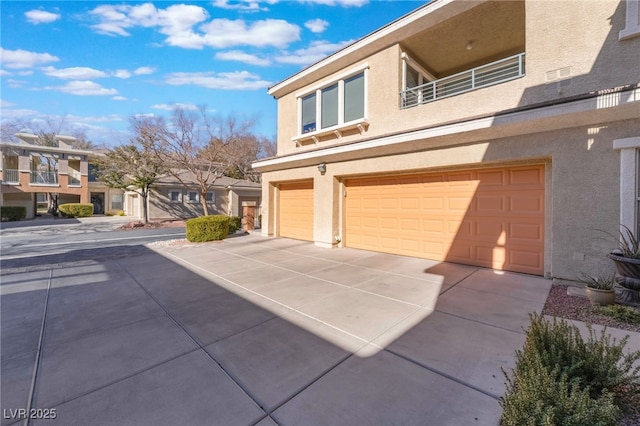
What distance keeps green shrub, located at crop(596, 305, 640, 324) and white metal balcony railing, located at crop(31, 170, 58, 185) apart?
3561 centimetres

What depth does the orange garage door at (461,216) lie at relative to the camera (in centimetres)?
578

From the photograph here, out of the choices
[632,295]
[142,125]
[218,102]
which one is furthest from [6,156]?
[632,295]

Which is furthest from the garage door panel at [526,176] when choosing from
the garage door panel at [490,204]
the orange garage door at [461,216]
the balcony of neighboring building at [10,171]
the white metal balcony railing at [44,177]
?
the white metal balcony railing at [44,177]

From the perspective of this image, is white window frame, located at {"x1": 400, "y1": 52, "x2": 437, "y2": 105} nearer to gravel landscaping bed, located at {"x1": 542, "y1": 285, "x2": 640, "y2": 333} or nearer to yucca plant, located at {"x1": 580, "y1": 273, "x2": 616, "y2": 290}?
yucca plant, located at {"x1": 580, "y1": 273, "x2": 616, "y2": 290}

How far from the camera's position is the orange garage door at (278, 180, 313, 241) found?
10539 millimetres

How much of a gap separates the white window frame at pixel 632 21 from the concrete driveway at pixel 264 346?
4.56 m

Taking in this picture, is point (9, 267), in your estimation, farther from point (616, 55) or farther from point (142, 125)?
point (616, 55)

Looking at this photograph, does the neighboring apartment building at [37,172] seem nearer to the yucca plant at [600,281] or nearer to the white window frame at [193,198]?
the white window frame at [193,198]

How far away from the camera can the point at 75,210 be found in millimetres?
24438

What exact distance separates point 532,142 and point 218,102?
15.1 m

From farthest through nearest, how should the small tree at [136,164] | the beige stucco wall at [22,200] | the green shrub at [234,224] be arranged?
the beige stucco wall at [22,200] → the small tree at [136,164] → the green shrub at [234,224]

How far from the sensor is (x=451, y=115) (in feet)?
21.8

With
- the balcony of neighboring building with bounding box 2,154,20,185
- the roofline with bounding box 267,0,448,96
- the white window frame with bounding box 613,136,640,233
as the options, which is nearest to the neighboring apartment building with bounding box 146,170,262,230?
the roofline with bounding box 267,0,448,96

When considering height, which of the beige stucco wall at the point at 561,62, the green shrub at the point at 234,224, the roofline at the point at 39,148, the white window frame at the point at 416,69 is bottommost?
the green shrub at the point at 234,224
